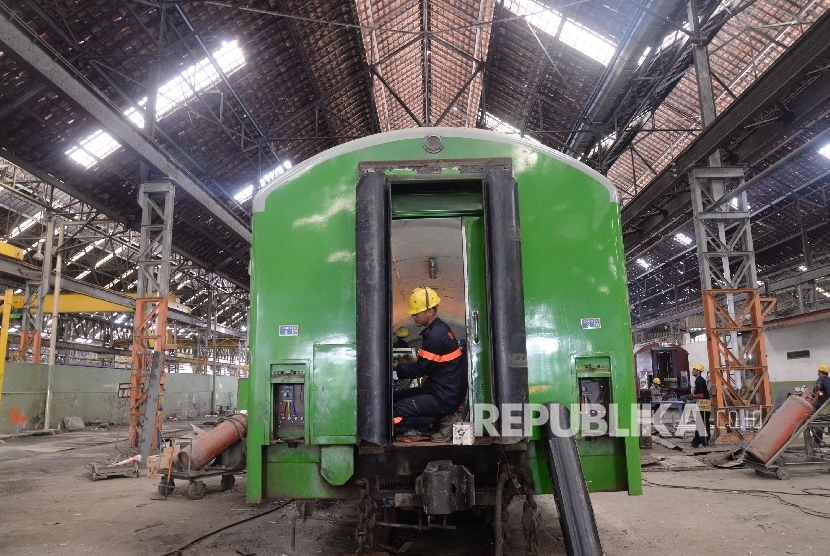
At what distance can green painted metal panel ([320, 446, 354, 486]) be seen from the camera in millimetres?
3670

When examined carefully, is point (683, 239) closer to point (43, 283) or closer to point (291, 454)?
point (291, 454)

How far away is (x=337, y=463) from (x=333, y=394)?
0.46 metres

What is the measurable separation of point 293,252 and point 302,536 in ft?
10.0

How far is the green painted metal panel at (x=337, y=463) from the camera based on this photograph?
144 inches

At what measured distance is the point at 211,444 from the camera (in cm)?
784

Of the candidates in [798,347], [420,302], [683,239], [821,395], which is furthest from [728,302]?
[683,239]

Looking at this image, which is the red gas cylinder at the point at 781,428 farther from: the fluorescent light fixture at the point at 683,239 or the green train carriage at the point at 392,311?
the fluorescent light fixture at the point at 683,239

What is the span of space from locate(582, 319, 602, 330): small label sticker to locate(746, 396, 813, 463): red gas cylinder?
623 centimetres

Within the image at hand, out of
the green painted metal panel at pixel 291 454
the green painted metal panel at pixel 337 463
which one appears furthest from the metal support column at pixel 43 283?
the green painted metal panel at pixel 337 463

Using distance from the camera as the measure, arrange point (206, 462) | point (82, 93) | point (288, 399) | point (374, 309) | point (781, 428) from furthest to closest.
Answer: point (82, 93) < point (781, 428) < point (206, 462) < point (288, 399) < point (374, 309)

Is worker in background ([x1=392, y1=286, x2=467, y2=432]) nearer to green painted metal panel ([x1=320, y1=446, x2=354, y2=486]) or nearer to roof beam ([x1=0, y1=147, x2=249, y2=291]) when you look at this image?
green painted metal panel ([x1=320, y1=446, x2=354, y2=486])

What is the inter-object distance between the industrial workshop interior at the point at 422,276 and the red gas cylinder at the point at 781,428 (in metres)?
0.04

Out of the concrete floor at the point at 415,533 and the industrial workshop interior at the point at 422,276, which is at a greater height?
the industrial workshop interior at the point at 422,276

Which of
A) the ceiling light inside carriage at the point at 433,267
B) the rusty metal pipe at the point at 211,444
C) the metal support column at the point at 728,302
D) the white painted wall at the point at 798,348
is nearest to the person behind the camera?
the ceiling light inside carriage at the point at 433,267
